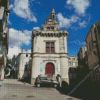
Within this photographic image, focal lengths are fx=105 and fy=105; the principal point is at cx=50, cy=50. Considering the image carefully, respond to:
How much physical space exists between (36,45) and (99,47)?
480 inches

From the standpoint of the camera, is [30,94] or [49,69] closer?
[30,94]

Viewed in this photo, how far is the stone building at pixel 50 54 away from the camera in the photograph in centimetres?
2106

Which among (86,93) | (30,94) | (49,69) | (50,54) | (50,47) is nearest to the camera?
(30,94)

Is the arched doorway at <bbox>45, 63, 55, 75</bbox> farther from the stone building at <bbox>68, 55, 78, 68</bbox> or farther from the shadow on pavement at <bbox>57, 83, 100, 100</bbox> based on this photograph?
the stone building at <bbox>68, 55, 78, 68</bbox>

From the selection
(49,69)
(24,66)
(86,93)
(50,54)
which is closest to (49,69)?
(49,69)

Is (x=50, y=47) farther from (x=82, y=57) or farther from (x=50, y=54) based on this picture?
(x=82, y=57)

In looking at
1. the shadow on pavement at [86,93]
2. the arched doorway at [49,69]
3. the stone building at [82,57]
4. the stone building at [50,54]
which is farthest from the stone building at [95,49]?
the stone building at [82,57]

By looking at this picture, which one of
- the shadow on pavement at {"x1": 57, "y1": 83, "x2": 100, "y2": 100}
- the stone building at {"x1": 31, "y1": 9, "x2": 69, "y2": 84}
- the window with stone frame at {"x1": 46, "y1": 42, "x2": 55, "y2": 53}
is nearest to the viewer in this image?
the shadow on pavement at {"x1": 57, "y1": 83, "x2": 100, "y2": 100}

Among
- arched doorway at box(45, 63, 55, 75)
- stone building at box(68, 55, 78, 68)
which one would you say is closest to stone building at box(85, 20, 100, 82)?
arched doorway at box(45, 63, 55, 75)

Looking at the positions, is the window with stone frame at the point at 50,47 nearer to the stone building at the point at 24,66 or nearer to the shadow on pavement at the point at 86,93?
the shadow on pavement at the point at 86,93

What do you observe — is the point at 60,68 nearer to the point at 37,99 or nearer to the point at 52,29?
the point at 52,29

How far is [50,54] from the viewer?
72.2ft

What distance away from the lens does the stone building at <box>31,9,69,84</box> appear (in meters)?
21.1

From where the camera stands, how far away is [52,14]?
3070cm
